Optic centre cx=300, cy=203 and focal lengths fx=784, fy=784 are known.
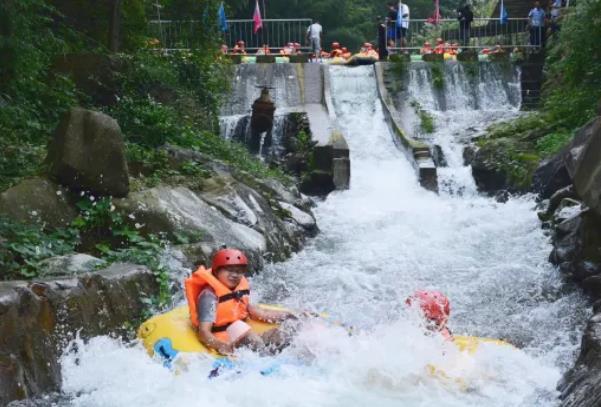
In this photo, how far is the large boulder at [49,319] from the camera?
196 inches

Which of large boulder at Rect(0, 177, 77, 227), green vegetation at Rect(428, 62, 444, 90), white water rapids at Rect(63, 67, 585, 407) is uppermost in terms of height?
green vegetation at Rect(428, 62, 444, 90)

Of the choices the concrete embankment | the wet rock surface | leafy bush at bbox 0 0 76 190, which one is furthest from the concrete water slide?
the wet rock surface

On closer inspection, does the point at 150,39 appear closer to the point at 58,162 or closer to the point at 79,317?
the point at 58,162

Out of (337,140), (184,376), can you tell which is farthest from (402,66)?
(184,376)

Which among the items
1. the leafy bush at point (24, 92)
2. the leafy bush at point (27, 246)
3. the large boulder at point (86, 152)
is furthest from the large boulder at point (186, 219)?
the leafy bush at point (24, 92)

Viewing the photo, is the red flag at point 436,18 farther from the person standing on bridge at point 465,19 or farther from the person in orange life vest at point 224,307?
the person in orange life vest at point 224,307

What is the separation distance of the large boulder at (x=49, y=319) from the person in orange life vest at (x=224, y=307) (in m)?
0.74

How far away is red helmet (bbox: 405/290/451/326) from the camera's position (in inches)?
235

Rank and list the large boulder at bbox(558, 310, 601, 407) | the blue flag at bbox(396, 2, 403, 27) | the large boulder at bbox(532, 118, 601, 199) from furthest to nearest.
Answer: the blue flag at bbox(396, 2, 403, 27) → the large boulder at bbox(532, 118, 601, 199) → the large boulder at bbox(558, 310, 601, 407)

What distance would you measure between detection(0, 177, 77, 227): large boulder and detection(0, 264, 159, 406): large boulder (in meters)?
1.29

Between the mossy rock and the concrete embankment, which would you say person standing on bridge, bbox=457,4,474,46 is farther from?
the concrete embankment

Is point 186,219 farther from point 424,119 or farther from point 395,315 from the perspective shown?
point 424,119

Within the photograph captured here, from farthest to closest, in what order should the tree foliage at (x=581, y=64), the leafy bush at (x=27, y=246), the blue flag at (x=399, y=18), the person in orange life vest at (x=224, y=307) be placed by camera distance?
the blue flag at (x=399, y=18), the tree foliage at (x=581, y=64), the leafy bush at (x=27, y=246), the person in orange life vest at (x=224, y=307)

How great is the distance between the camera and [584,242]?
26.2 feet
